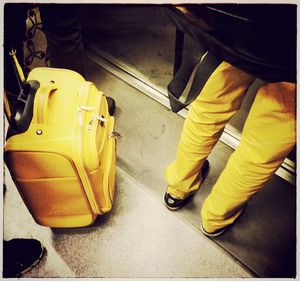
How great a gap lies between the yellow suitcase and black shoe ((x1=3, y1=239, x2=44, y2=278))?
0.11 m

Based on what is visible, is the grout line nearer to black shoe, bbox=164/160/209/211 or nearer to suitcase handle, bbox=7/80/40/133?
black shoe, bbox=164/160/209/211

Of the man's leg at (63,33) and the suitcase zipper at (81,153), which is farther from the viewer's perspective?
the man's leg at (63,33)

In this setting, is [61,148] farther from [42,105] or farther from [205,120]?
[205,120]

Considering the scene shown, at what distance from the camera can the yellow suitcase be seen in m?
1.00

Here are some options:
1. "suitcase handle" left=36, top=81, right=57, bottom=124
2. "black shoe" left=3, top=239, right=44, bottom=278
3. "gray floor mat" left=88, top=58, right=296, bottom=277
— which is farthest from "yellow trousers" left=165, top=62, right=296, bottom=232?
"black shoe" left=3, top=239, right=44, bottom=278

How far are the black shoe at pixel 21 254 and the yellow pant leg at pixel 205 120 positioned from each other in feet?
1.82

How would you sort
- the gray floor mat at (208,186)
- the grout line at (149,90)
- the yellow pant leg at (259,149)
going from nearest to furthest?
the yellow pant leg at (259,149), the gray floor mat at (208,186), the grout line at (149,90)

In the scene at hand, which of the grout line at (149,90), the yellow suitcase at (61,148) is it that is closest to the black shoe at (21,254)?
A: the yellow suitcase at (61,148)

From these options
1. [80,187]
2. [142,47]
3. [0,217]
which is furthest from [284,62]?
[142,47]

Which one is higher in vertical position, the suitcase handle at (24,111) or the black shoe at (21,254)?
the suitcase handle at (24,111)

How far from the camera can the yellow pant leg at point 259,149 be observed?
33.6 inches

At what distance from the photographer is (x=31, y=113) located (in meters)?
0.99

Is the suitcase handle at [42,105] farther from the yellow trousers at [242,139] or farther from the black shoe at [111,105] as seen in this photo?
the black shoe at [111,105]

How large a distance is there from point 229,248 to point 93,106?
0.74 metres
